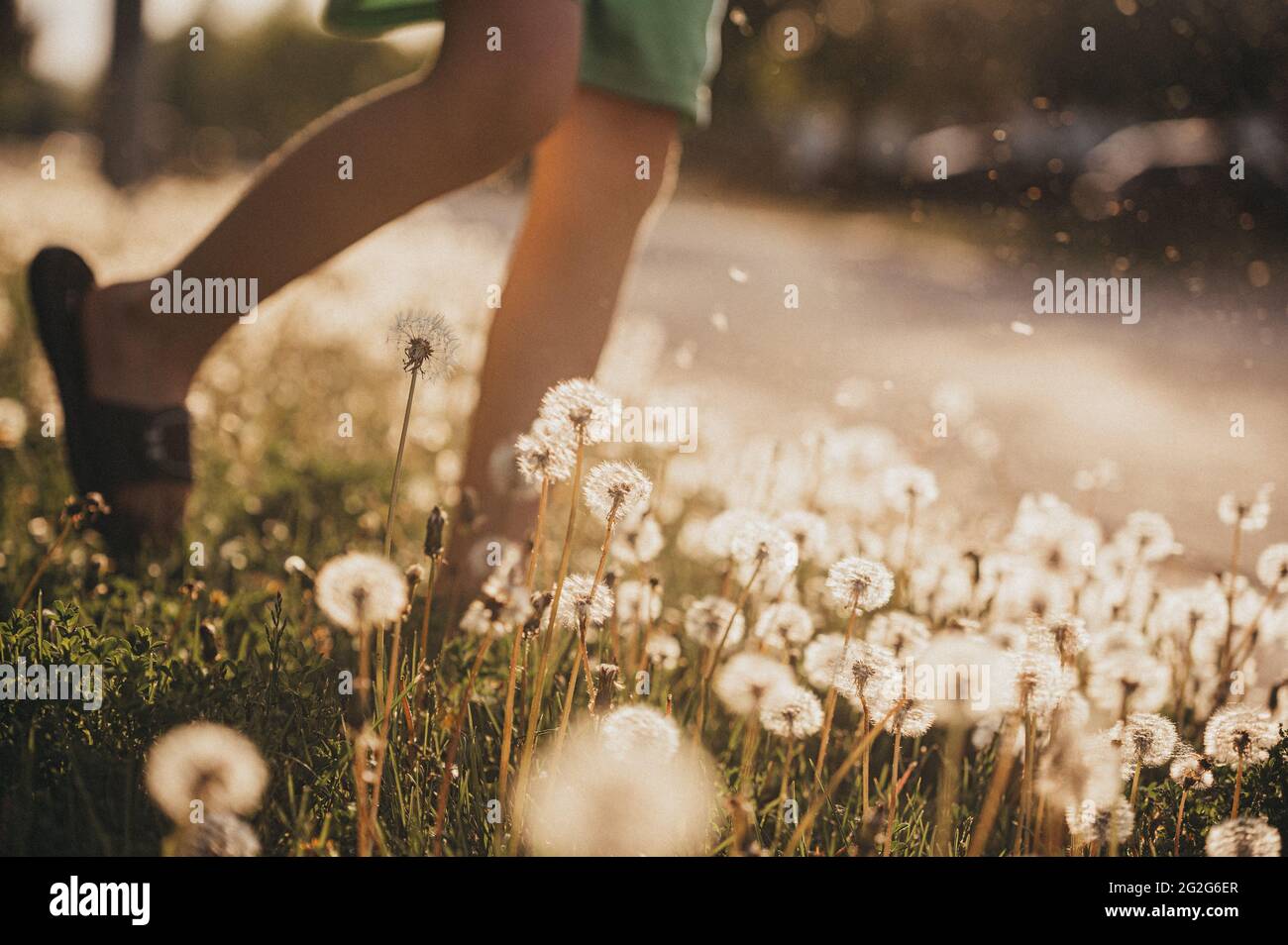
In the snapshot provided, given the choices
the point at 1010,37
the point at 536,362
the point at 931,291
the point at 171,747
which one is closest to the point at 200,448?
the point at 536,362

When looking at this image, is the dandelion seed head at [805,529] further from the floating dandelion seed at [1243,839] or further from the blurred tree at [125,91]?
the blurred tree at [125,91]

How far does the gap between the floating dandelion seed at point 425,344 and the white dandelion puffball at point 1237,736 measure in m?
1.08

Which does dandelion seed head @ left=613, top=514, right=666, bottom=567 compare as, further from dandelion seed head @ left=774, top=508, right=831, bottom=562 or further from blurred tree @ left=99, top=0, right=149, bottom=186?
blurred tree @ left=99, top=0, right=149, bottom=186

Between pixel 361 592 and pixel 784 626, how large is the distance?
714 millimetres

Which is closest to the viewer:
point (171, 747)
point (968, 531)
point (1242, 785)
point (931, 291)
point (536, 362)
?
point (171, 747)

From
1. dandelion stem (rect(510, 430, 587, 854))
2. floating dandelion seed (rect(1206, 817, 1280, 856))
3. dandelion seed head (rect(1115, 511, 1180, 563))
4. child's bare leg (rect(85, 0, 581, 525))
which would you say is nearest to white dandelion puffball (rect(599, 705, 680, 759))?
dandelion stem (rect(510, 430, 587, 854))

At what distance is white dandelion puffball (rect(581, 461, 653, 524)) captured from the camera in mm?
1526

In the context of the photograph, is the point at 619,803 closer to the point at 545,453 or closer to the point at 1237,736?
the point at 545,453

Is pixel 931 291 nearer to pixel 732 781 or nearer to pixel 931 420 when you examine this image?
pixel 931 420

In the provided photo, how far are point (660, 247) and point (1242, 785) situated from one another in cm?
943

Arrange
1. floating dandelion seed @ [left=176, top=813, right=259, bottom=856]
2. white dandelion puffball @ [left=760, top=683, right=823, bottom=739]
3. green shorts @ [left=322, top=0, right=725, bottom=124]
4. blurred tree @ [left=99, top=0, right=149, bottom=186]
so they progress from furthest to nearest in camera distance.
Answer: blurred tree @ [left=99, top=0, right=149, bottom=186]
green shorts @ [left=322, top=0, right=725, bottom=124]
white dandelion puffball @ [left=760, top=683, right=823, bottom=739]
floating dandelion seed @ [left=176, top=813, right=259, bottom=856]

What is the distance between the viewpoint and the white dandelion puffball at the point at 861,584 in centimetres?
157

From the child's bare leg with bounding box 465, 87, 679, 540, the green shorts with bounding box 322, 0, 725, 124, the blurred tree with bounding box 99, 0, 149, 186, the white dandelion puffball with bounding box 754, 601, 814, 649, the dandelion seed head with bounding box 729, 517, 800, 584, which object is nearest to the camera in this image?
the dandelion seed head with bounding box 729, 517, 800, 584

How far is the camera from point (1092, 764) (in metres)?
1.40
